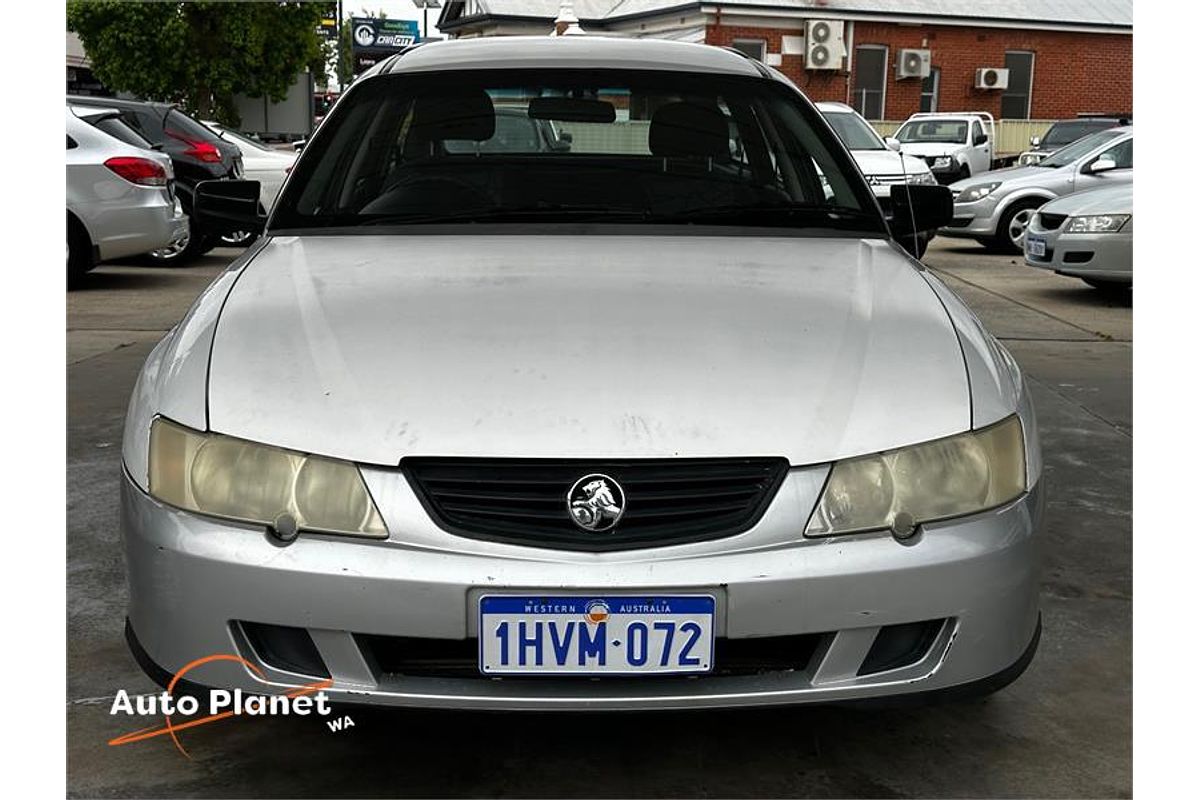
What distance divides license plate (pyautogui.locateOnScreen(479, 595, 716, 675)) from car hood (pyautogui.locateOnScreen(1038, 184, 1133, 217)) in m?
8.80

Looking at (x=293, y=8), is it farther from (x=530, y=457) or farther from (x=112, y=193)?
(x=530, y=457)

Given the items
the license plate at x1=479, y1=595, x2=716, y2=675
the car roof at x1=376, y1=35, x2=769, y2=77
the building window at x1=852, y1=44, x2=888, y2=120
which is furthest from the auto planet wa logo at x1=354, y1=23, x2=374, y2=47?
the license plate at x1=479, y1=595, x2=716, y2=675

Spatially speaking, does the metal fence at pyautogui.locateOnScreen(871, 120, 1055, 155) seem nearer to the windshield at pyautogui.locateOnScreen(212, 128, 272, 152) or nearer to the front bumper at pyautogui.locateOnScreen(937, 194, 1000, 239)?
the front bumper at pyautogui.locateOnScreen(937, 194, 1000, 239)

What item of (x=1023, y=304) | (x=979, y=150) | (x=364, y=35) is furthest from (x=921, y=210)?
(x=364, y=35)

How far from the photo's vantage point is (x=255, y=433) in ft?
7.80

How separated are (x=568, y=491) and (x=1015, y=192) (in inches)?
505

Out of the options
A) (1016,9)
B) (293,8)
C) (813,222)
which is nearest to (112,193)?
(813,222)

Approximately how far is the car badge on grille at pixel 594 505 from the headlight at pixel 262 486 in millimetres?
309

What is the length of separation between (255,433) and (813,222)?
160cm

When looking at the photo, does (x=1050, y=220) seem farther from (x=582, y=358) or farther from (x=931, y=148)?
(x=931, y=148)

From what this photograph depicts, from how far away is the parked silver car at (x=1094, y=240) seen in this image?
32.9ft

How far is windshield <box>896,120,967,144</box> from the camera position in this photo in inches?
879

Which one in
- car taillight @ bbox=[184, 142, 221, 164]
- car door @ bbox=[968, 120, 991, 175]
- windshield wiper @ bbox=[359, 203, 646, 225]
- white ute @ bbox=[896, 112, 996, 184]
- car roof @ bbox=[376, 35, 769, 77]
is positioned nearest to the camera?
windshield wiper @ bbox=[359, 203, 646, 225]

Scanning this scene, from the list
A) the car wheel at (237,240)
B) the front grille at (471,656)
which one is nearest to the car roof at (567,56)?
the front grille at (471,656)
